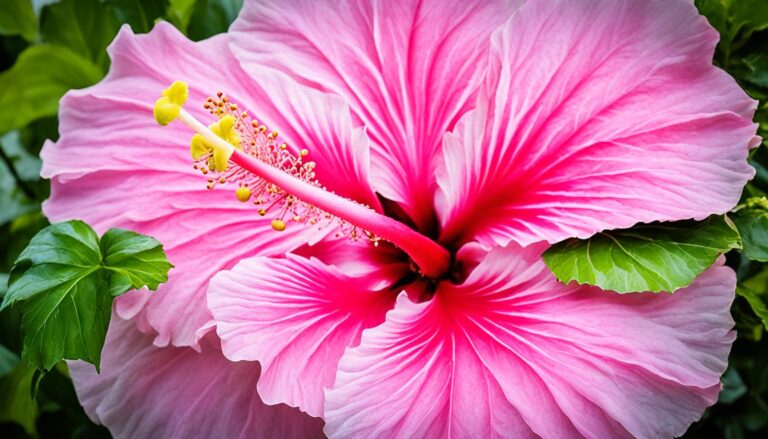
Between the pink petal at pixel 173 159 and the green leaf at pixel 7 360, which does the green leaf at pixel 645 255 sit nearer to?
the pink petal at pixel 173 159

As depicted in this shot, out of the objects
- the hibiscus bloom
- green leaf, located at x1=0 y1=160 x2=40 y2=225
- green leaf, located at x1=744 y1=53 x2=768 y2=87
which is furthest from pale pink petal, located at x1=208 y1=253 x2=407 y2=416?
green leaf, located at x1=0 y1=160 x2=40 y2=225

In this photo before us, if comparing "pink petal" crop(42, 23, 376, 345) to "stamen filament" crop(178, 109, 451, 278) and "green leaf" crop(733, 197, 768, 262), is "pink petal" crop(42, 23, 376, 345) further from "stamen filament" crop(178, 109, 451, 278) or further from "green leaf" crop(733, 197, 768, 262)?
"green leaf" crop(733, 197, 768, 262)

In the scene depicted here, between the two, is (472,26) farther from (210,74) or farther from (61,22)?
(61,22)

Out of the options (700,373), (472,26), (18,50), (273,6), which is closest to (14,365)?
(18,50)

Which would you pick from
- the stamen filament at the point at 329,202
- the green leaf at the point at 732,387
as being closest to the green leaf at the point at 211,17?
the stamen filament at the point at 329,202

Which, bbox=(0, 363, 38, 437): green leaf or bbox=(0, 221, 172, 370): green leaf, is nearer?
bbox=(0, 221, 172, 370): green leaf

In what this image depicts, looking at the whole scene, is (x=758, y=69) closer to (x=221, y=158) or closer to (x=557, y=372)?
(x=557, y=372)
